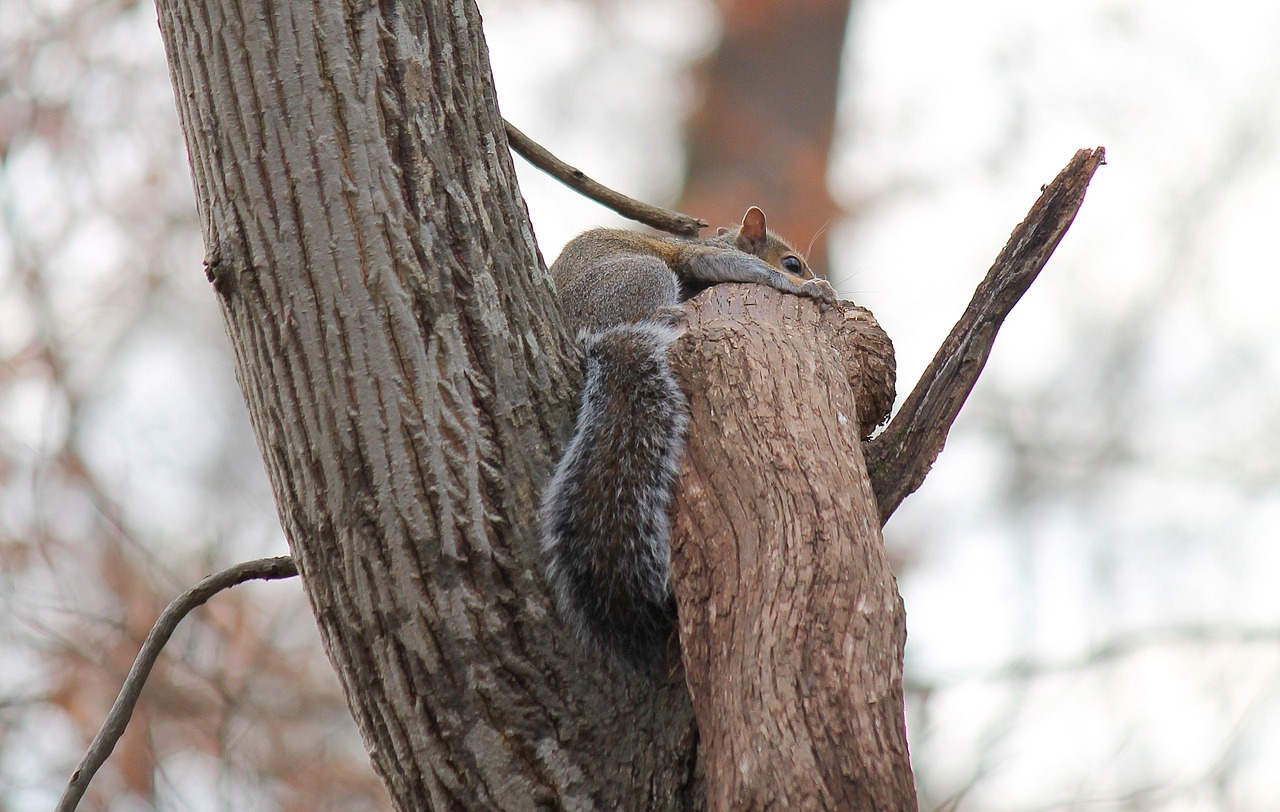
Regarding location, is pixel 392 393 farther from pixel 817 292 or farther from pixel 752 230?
pixel 752 230

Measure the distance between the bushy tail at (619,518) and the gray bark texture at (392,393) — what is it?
0.05 m

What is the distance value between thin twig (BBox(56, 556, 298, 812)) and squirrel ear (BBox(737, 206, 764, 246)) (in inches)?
83.7

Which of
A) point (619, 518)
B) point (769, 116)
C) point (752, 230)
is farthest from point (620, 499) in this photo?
point (769, 116)

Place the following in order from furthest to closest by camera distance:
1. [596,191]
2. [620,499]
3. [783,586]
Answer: [596,191] < [620,499] < [783,586]

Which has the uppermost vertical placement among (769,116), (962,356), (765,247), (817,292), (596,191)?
(769,116)

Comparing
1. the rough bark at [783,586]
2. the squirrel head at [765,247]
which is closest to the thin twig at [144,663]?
the rough bark at [783,586]

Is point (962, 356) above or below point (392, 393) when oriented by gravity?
above

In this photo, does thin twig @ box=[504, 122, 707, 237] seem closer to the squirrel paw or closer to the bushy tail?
the squirrel paw

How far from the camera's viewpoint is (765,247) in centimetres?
378

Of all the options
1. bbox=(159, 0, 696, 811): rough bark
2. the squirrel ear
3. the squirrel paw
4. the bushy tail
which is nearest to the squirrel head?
the squirrel ear

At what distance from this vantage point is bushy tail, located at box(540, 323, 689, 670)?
5.82ft

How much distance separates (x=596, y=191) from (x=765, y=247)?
142cm

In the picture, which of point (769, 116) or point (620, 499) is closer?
point (620, 499)

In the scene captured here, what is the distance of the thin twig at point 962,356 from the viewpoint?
2.06 meters
